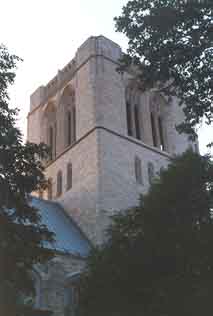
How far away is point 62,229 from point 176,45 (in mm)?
14558

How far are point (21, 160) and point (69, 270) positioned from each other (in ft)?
31.4

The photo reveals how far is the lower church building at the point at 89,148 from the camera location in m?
21.8

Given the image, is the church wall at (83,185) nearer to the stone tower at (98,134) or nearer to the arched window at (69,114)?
the stone tower at (98,134)

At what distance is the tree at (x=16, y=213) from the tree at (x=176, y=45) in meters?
3.30

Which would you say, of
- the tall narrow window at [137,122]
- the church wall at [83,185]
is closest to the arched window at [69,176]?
the church wall at [83,185]

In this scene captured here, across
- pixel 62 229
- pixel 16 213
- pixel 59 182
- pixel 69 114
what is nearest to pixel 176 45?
pixel 16 213

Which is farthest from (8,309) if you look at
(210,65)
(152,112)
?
(152,112)

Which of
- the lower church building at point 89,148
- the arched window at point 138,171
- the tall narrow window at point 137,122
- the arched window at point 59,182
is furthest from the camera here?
the tall narrow window at point 137,122

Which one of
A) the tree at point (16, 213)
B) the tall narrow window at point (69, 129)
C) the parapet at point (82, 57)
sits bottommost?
the tree at point (16, 213)

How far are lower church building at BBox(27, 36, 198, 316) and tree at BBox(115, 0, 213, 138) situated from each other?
11072 mm

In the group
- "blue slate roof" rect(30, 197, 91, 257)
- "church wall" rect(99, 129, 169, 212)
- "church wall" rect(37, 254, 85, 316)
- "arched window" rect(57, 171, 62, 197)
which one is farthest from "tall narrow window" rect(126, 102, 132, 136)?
"church wall" rect(37, 254, 85, 316)

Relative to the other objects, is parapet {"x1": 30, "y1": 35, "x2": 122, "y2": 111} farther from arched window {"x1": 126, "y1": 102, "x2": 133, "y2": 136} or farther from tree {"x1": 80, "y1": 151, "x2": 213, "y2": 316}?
tree {"x1": 80, "y1": 151, "x2": 213, "y2": 316}

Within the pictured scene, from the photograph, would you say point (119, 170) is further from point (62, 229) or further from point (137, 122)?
point (137, 122)

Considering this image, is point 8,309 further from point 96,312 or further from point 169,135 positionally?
point 169,135
